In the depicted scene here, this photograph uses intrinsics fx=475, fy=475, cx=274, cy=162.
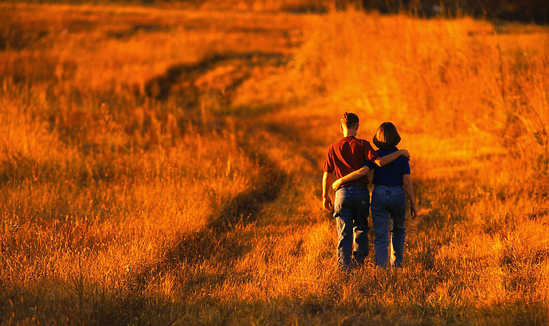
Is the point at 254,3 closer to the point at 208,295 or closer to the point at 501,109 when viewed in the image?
the point at 501,109

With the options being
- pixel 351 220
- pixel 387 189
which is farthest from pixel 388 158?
pixel 351 220

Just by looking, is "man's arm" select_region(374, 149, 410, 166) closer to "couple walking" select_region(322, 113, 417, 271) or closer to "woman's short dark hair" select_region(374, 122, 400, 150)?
"couple walking" select_region(322, 113, 417, 271)

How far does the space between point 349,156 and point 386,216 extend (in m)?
0.68

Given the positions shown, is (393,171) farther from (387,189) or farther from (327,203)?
(327,203)

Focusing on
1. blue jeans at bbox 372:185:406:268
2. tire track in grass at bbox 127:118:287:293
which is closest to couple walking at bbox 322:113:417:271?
blue jeans at bbox 372:185:406:268

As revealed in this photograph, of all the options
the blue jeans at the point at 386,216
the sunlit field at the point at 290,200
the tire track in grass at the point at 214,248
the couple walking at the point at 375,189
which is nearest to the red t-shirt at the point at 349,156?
the couple walking at the point at 375,189

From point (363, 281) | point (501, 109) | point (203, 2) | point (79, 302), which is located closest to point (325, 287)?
point (363, 281)

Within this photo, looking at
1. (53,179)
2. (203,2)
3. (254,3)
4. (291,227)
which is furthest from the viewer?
(203,2)

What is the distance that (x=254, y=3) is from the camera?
4238 cm

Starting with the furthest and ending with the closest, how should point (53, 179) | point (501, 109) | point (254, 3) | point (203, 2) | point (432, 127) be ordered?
1. point (203, 2)
2. point (254, 3)
3. point (432, 127)
4. point (501, 109)
5. point (53, 179)

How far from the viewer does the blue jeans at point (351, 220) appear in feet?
14.8

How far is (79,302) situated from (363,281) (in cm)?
237

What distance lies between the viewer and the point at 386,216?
4.58 meters

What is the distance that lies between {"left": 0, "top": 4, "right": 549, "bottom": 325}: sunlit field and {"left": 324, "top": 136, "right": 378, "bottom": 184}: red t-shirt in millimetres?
958
